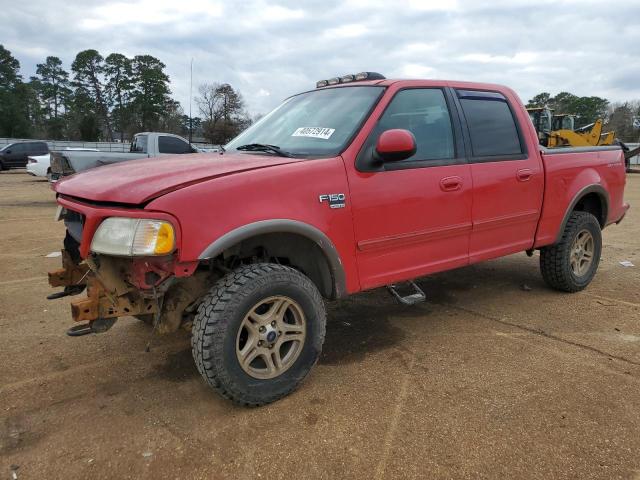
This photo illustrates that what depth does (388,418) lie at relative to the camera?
2682 millimetres

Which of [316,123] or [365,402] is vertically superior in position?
[316,123]

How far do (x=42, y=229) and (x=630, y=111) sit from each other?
69395mm

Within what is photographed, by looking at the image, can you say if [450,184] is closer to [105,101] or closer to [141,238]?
[141,238]

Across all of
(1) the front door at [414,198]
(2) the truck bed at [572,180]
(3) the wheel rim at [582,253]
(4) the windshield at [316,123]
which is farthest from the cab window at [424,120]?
(3) the wheel rim at [582,253]

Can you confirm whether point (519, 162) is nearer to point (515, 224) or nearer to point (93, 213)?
point (515, 224)

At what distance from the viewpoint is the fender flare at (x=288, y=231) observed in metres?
2.54

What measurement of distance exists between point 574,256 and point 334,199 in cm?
322

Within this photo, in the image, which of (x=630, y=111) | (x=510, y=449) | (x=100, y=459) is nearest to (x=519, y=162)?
(x=510, y=449)

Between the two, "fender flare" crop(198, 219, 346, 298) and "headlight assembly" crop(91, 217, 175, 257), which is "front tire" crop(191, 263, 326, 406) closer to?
"fender flare" crop(198, 219, 346, 298)

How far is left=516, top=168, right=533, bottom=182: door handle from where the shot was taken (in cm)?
408

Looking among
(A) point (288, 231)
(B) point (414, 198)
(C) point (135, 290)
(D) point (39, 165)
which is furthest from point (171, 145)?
(D) point (39, 165)

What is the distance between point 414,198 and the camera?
3.35 metres

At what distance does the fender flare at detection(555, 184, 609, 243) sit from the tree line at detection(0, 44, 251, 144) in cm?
5150

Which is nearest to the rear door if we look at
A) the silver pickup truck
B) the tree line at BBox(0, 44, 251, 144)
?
the silver pickup truck
